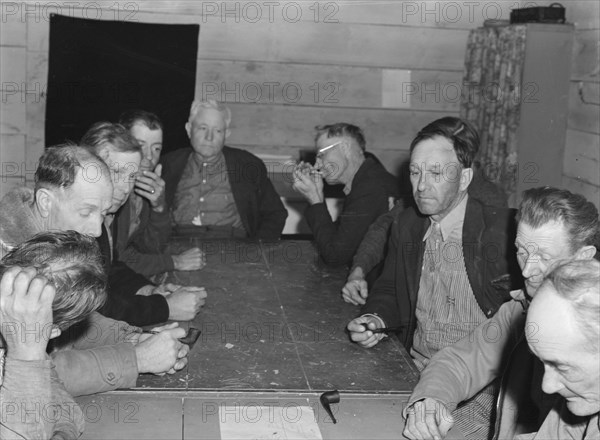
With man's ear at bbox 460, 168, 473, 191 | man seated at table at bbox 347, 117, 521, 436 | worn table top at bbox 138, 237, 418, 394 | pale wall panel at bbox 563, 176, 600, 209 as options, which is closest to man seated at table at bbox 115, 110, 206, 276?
worn table top at bbox 138, 237, 418, 394

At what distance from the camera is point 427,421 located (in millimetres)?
1911

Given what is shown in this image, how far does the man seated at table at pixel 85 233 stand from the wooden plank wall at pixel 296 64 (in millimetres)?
2973

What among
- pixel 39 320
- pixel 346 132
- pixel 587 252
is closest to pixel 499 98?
pixel 346 132

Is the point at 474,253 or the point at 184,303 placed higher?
the point at 474,253

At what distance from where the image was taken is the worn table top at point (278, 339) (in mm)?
2180

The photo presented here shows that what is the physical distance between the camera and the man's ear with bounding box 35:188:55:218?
2.36 metres

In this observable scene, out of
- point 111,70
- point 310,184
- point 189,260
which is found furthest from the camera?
point 111,70

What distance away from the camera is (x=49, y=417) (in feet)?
5.51

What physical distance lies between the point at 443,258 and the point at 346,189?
1.28 m

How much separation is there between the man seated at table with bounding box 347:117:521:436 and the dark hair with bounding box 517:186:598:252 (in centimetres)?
47

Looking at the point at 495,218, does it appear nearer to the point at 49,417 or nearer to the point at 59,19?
the point at 49,417

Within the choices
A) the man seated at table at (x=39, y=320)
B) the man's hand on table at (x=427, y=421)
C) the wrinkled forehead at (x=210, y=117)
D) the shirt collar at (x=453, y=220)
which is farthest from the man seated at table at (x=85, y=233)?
the wrinkled forehead at (x=210, y=117)

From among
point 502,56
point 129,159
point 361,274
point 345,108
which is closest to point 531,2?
point 502,56

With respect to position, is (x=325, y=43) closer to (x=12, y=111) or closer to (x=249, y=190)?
(x=249, y=190)
